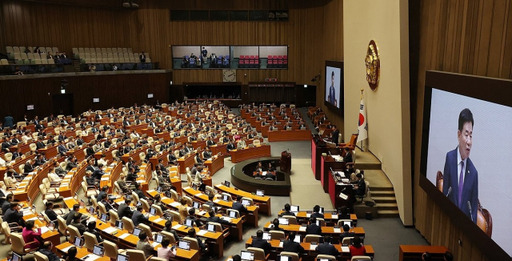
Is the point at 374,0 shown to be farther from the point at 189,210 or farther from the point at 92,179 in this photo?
the point at 92,179

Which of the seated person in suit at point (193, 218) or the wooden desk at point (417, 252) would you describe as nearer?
the wooden desk at point (417, 252)

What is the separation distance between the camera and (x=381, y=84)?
14289 millimetres

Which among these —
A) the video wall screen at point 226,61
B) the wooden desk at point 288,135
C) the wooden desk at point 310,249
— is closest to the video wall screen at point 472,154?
the wooden desk at point 310,249

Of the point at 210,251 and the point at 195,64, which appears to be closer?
the point at 210,251

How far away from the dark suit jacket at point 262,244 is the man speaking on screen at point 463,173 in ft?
13.6

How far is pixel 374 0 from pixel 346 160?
235 inches

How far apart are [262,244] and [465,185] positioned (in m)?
4.48

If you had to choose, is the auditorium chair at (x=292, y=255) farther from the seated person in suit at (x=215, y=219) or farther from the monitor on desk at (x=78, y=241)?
the monitor on desk at (x=78, y=241)

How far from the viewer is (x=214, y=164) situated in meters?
18.1

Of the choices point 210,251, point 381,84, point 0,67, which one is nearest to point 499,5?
point 381,84

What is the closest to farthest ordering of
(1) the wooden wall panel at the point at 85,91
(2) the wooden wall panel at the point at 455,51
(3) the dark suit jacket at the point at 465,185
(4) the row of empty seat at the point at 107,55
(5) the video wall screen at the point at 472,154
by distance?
(5) the video wall screen at the point at 472,154 → (2) the wooden wall panel at the point at 455,51 → (3) the dark suit jacket at the point at 465,185 → (1) the wooden wall panel at the point at 85,91 → (4) the row of empty seat at the point at 107,55

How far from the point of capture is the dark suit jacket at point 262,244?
947cm

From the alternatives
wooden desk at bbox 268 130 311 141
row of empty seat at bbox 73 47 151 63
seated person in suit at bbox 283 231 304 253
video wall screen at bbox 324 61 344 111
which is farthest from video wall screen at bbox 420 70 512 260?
row of empty seat at bbox 73 47 151 63

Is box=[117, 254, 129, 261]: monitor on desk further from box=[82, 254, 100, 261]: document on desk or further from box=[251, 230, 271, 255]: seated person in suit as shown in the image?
box=[251, 230, 271, 255]: seated person in suit
